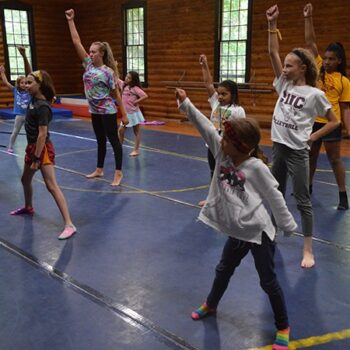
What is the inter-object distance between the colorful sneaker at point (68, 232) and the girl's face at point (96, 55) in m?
2.23

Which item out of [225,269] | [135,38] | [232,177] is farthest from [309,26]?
[135,38]

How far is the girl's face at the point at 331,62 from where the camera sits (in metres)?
4.32

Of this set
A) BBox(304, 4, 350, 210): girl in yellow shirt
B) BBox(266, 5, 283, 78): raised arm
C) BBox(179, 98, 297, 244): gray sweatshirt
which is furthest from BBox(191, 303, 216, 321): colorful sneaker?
BBox(304, 4, 350, 210): girl in yellow shirt

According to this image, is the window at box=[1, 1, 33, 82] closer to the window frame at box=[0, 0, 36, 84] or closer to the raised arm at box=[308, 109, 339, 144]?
the window frame at box=[0, 0, 36, 84]

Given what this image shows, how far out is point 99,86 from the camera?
17.5 ft

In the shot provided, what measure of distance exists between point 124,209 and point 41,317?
83.4 inches

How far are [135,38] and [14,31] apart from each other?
4.11 meters

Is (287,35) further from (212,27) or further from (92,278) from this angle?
(92,278)

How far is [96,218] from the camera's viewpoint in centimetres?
436

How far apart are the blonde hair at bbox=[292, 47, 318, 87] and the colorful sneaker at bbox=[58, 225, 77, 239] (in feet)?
7.45

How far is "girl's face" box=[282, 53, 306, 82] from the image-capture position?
121 inches

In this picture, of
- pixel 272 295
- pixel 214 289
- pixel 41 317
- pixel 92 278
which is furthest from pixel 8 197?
pixel 272 295

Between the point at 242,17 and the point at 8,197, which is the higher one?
the point at 242,17

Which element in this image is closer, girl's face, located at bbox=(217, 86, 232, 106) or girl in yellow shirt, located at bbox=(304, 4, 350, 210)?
girl's face, located at bbox=(217, 86, 232, 106)
